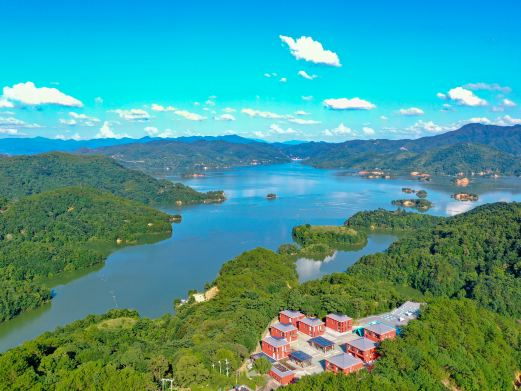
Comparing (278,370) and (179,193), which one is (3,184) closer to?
(179,193)

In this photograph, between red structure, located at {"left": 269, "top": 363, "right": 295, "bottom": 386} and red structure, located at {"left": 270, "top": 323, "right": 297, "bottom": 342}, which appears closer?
red structure, located at {"left": 269, "top": 363, "right": 295, "bottom": 386}

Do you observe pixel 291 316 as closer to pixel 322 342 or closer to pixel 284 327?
pixel 284 327

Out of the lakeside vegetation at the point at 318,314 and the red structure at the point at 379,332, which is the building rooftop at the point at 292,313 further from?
the red structure at the point at 379,332

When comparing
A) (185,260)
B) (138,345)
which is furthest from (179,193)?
(138,345)

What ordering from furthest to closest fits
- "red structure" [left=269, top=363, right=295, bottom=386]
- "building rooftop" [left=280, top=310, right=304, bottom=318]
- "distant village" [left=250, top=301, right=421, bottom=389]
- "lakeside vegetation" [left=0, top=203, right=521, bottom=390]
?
"building rooftop" [left=280, top=310, right=304, bottom=318] < "distant village" [left=250, top=301, right=421, bottom=389] < "red structure" [left=269, top=363, right=295, bottom=386] < "lakeside vegetation" [left=0, top=203, right=521, bottom=390]

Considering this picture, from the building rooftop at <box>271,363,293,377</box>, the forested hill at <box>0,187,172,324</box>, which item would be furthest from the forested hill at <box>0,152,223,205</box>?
the building rooftop at <box>271,363,293,377</box>

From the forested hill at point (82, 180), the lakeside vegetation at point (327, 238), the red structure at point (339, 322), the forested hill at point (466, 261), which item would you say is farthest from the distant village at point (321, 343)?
the forested hill at point (82, 180)

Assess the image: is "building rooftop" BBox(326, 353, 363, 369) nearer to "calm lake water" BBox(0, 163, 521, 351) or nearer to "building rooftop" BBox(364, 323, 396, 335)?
"building rooftop" BBox(364, 323, 396, 335)
